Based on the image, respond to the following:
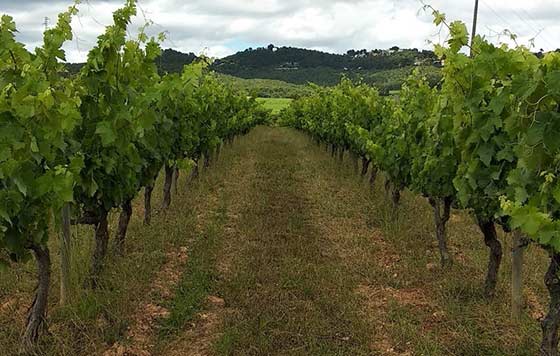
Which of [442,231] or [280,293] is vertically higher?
[442,231]

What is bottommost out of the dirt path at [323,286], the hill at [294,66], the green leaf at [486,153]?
the dirt path at [323,286]

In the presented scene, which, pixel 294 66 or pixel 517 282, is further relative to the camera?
pixel 294 66

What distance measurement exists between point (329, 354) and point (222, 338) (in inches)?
39.0

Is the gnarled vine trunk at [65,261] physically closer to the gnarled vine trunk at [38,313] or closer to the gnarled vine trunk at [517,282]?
the gnarled vine trunk at [38,313]

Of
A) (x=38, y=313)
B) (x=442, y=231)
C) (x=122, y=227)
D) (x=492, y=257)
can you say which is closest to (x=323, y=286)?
(x=492, y=257)

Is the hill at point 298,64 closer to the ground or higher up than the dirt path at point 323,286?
higher up

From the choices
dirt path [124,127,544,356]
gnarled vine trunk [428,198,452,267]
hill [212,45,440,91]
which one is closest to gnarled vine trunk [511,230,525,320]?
dirt path [124,127,544,356]

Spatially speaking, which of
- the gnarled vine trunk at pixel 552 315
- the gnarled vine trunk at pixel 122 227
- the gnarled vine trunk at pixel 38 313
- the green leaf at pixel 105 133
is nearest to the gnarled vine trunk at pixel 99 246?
the gnarled vine trunk at pixel 122 227

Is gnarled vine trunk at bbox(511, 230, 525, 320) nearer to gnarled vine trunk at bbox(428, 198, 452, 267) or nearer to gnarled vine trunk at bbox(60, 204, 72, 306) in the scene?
gnarled vine trunk at bbox(428, 198, 452, 267)

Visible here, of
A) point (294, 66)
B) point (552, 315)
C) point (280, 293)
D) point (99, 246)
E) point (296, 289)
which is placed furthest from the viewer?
point (294, 66)

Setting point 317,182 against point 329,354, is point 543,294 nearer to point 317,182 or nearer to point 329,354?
point 329,354

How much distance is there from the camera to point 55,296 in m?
6.27

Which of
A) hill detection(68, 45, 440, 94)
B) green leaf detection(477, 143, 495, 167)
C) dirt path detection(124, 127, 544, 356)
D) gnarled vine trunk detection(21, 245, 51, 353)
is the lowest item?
dirt path detection(124, 127, 544, 356)

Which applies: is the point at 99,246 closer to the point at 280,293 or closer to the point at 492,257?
the point at 280,293
